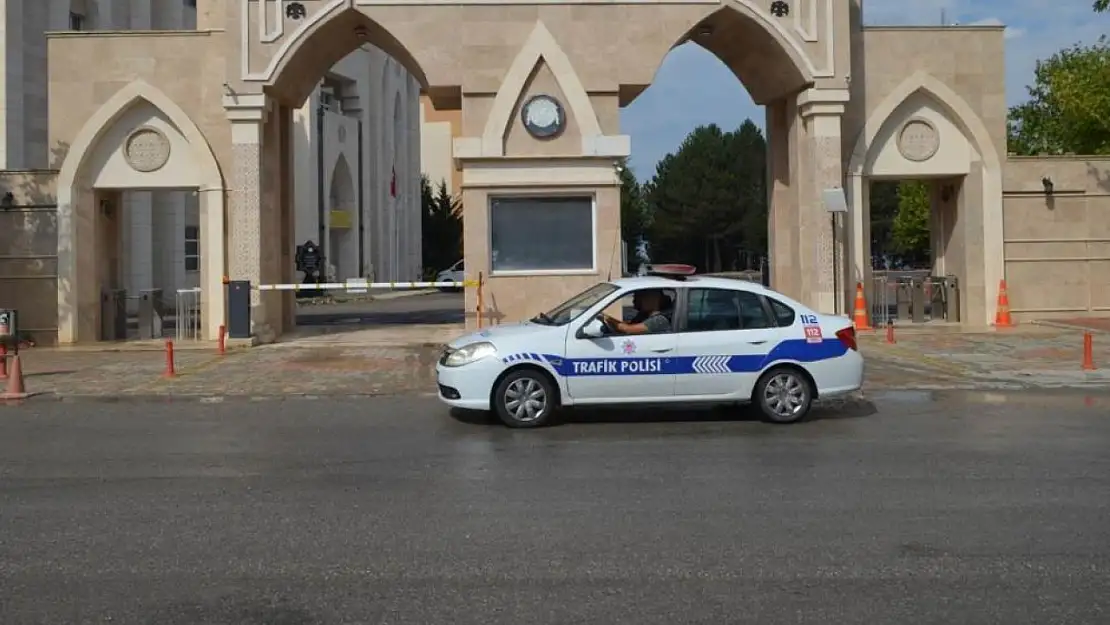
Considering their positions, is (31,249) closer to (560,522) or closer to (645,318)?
(645,318)

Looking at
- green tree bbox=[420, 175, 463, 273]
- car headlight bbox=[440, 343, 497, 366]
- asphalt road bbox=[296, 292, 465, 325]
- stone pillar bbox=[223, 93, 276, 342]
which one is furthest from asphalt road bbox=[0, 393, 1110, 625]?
green tree bbox=[420, 175, 463, 273]

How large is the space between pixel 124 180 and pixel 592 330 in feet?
46.2

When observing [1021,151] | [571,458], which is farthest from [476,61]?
[1021,151]

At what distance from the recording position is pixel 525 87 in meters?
21.1

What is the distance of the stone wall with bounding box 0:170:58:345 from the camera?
21766 millimetres

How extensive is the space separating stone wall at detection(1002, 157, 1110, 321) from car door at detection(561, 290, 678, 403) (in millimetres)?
14387

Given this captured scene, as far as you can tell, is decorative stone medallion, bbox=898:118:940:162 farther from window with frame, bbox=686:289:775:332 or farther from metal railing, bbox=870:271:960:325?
window with frame, bbox=686:289:775:332

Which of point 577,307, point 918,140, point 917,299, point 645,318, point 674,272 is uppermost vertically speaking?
point 918,140

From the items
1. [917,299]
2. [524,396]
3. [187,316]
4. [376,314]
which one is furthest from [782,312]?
[376,314]

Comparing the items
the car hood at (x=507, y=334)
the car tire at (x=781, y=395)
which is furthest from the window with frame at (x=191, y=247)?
the car tire at (x=781, y=395)

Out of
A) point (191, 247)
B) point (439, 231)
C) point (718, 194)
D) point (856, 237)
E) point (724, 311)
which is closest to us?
point (724, 311)

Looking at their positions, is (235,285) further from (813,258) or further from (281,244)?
(813,258)

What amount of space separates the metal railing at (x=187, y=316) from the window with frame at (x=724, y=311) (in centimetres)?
1331

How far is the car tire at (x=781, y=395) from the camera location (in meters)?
11.6
